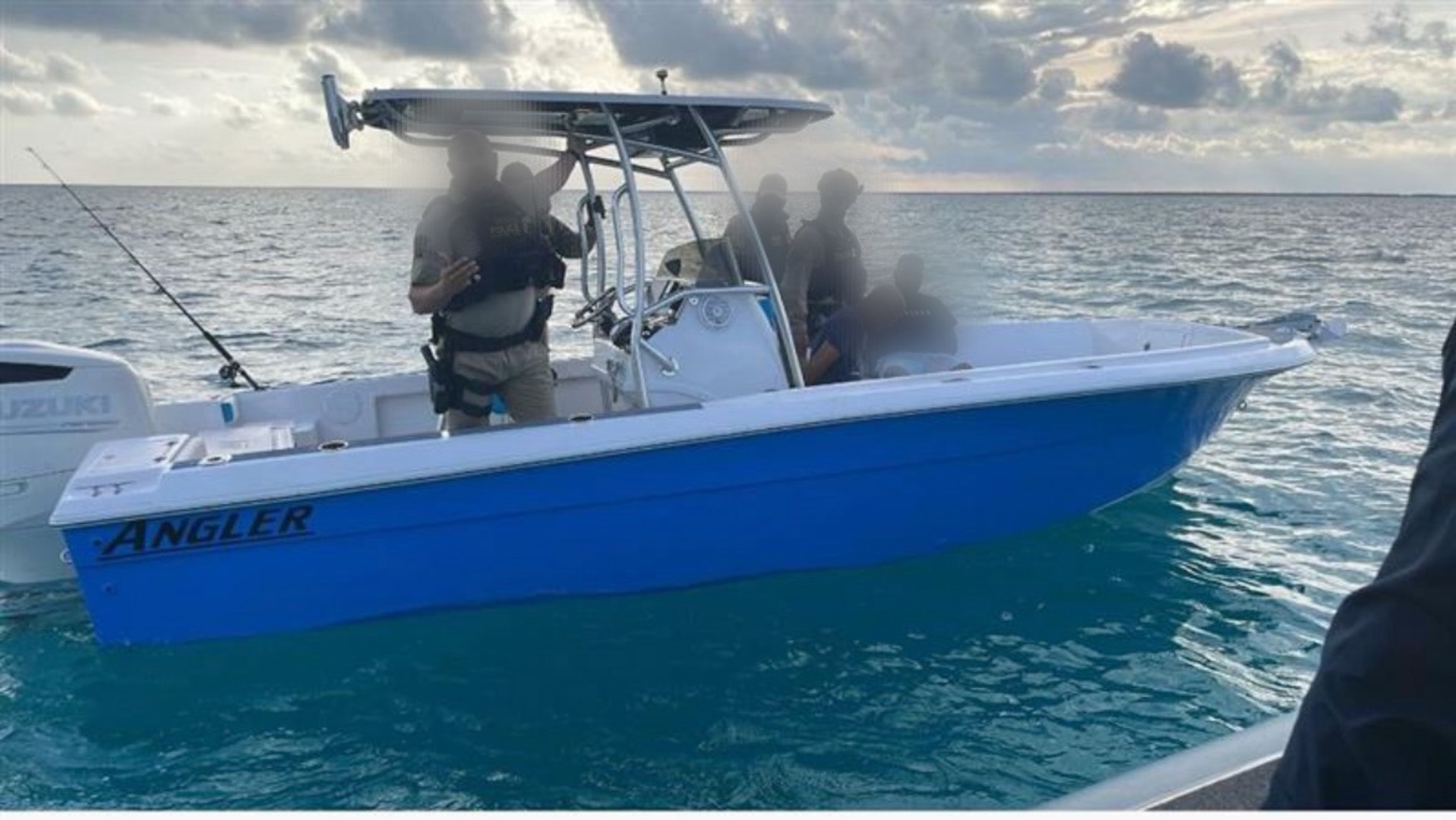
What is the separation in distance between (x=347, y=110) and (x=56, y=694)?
108 inches

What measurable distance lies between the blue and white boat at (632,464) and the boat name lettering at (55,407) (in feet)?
0.73

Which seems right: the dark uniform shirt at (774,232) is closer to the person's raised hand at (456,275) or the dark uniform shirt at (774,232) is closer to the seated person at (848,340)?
the seated person at (848,340)

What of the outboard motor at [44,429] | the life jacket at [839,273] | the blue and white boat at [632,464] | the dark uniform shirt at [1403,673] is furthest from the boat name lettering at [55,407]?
the dark uniform shirt at [1403,673]

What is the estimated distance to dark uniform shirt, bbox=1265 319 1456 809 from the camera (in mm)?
887

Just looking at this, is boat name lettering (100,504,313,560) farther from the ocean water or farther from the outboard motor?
the outboard motor

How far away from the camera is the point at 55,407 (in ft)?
15.5

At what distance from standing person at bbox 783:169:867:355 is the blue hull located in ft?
3.77

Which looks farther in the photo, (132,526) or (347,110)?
(347,110)

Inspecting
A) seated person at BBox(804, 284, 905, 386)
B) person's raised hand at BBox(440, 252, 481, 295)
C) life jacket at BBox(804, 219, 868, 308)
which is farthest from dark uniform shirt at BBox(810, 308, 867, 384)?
person's raised hand at BBox(440, 252, 481, 295)

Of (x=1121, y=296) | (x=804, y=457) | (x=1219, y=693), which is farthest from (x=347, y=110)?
(x=1121, y=296)

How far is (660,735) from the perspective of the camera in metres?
4.09

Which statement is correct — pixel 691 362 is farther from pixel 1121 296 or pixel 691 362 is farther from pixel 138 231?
pixel 138 231

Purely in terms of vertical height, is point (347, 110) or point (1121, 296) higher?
point (347, 110)

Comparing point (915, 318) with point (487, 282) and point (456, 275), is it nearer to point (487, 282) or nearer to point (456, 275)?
point (487, 282)
